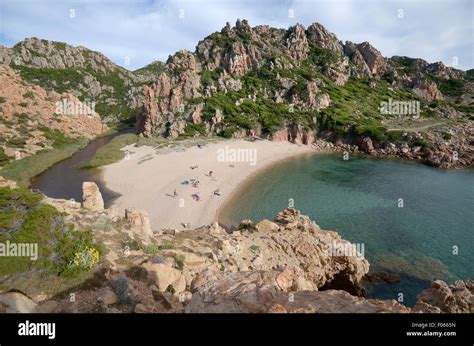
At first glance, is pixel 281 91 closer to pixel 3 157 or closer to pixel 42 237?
pixel 3 157

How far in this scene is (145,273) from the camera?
1148cm

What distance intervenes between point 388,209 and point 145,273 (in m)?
31.8

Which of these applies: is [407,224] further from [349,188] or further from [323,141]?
[323,141]

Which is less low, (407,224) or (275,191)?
(275,191)

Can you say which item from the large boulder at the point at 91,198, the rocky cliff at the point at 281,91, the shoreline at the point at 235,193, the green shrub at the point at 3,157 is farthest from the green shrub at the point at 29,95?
the large boulder at the point at 91,198

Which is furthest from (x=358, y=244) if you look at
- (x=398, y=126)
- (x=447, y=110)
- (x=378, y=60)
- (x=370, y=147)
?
(x=378, y=60)

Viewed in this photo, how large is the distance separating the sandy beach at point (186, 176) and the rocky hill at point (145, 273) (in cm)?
1238

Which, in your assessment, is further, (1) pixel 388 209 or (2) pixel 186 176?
(2) pixel 186 176

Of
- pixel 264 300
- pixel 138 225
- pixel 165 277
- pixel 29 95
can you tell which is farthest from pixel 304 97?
pixel 264 300

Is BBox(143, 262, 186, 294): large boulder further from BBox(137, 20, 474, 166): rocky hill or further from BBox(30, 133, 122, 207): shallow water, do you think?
BBox(137, 20, 474, 166): rocky hill

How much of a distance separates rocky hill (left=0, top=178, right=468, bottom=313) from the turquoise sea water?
8.64 metres

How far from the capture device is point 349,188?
40844 millimetres

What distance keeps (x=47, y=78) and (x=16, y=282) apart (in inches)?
4934

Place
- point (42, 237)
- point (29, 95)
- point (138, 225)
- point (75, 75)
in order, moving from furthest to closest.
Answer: point (75, 75) → point (29, 95) → point (138, 225) → point (42, 237)
